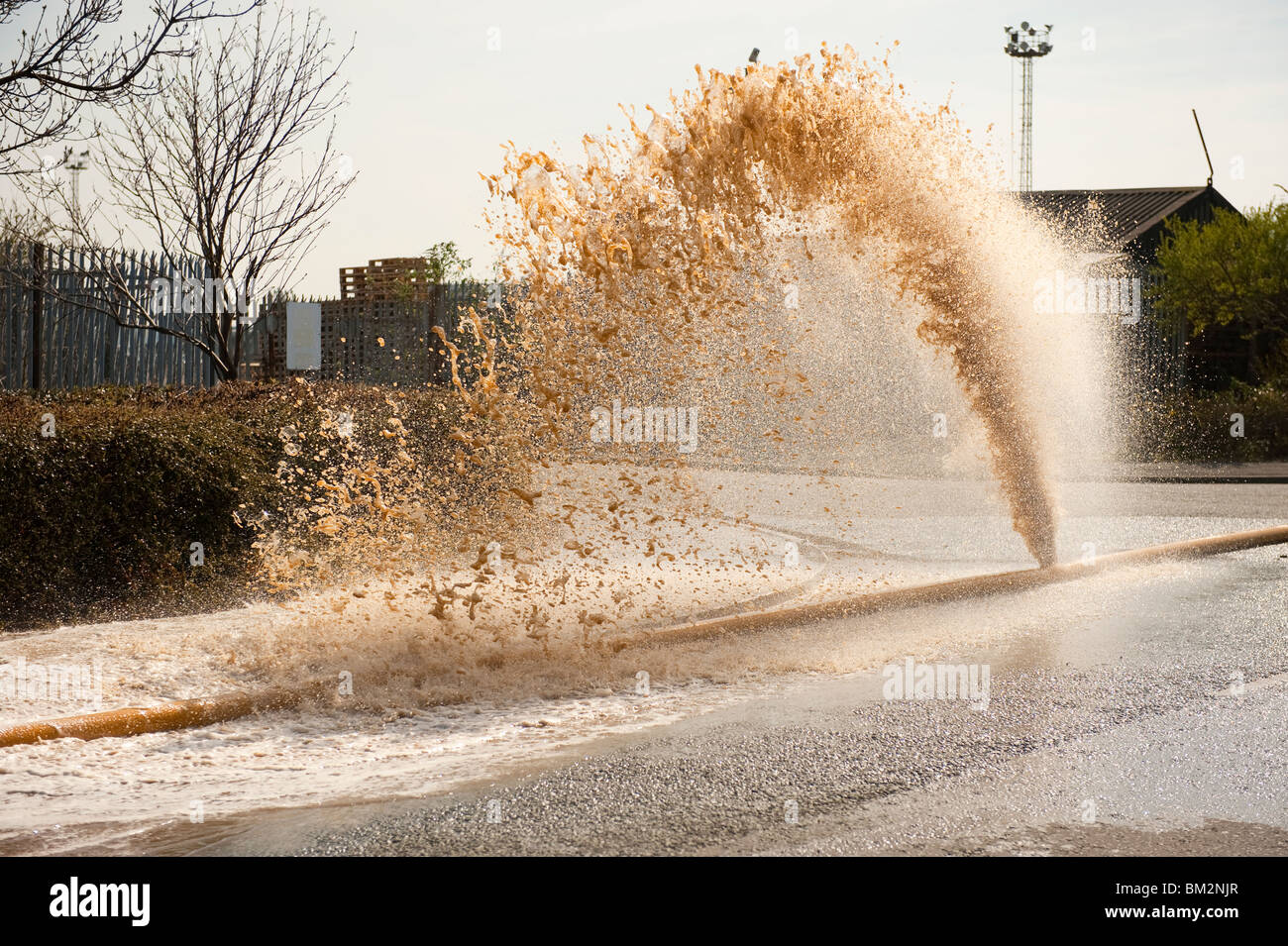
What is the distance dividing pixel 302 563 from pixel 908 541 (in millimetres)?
6215

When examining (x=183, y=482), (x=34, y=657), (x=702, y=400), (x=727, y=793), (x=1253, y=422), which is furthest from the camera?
(x=1253, y=422)

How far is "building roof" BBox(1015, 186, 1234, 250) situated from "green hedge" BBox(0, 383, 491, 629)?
28331 millimetres

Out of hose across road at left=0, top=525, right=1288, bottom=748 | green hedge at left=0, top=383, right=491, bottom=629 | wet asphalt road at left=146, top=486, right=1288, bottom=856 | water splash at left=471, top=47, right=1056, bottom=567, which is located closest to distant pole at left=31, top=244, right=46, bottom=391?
green hedge at left=0, top=383, right=491, bottom=629

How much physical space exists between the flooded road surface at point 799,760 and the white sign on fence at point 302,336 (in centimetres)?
1660

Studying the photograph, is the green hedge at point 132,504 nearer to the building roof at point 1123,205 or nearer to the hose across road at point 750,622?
the hose across road at point 750,622

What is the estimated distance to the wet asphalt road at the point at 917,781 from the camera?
4.07 meters

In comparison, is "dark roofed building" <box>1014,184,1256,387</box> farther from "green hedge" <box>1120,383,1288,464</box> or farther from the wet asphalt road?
the wet asphalt road

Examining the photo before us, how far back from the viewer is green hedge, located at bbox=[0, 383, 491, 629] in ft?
24.5

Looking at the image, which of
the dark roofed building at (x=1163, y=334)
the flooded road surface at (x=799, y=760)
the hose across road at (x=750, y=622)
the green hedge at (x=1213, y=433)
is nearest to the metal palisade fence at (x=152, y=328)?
the hose across road at (x=750, y=622)

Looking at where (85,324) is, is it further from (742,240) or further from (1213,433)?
(1213,433)

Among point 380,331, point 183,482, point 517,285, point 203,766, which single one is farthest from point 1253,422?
point 203,766

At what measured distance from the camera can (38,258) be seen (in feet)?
51.9

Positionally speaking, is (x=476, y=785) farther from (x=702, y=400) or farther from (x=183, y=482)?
(x=702, y=400)

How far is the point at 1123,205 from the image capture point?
36688 millimetres
